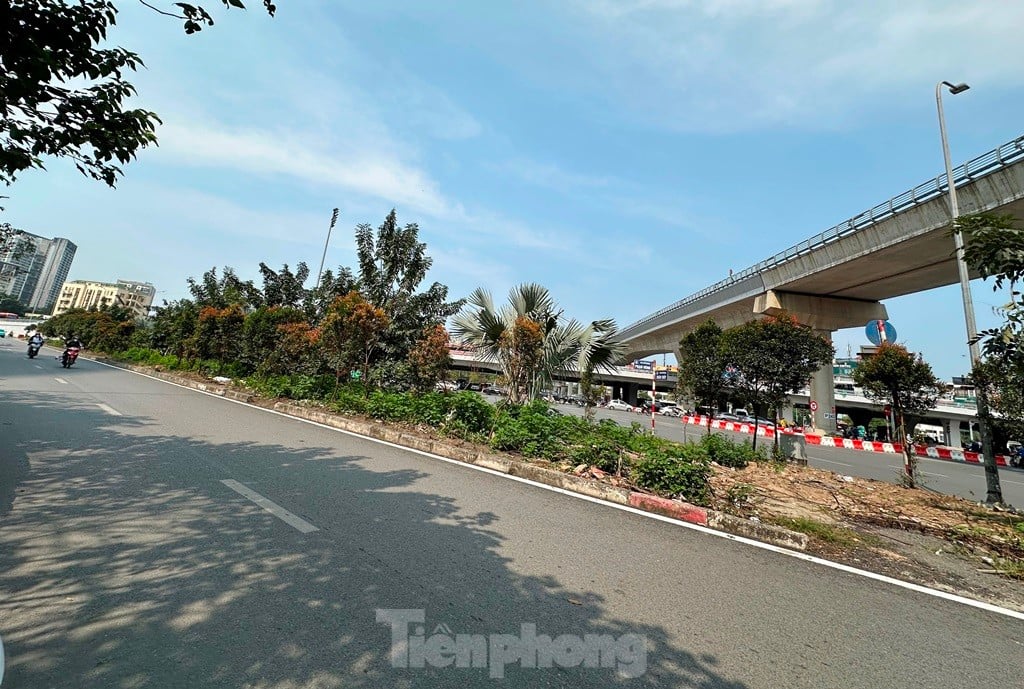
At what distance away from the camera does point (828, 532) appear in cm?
486

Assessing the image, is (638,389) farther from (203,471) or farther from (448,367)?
(203,471)

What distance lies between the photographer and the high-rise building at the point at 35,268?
888cm

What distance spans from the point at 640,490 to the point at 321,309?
1674 cm

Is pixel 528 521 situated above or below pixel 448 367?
below

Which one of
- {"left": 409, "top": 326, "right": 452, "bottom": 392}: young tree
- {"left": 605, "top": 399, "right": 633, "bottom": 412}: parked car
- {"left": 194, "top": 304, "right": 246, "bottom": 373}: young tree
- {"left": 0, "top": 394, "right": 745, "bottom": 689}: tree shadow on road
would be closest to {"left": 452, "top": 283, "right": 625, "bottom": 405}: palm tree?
{"left": 409, "top": 326, "right": 452, "bottom": 392}: young tree

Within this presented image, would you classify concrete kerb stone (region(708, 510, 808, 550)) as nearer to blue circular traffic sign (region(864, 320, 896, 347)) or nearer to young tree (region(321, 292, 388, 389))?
young tree (region(321, 292, 388, 389))

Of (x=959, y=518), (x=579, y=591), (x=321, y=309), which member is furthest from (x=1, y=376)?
(x=959, y=518)

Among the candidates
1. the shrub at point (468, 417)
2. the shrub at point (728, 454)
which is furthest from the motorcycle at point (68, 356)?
the shrub at point (728, 454)

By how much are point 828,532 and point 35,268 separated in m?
46.1

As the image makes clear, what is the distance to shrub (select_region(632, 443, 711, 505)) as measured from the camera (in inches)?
229

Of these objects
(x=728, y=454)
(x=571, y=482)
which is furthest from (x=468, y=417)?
(x=728, y=454)

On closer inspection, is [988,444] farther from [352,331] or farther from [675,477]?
[352,331]

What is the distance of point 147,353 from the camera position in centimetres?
2630

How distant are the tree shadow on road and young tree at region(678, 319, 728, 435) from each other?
873 cm
